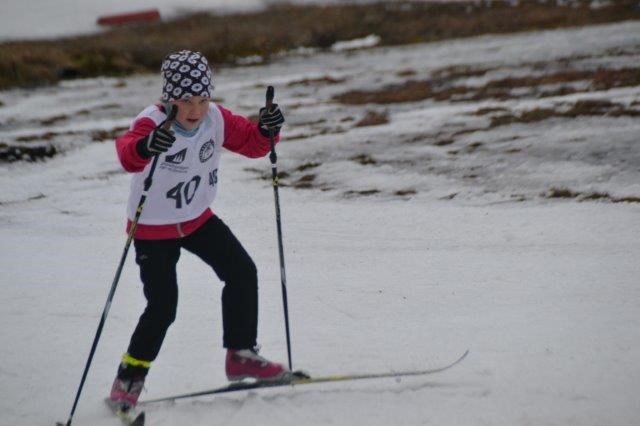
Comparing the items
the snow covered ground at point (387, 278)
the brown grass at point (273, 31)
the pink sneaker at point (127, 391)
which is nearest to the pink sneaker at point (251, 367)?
the snow covered ground at point (387, 278)

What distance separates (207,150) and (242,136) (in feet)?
0.96

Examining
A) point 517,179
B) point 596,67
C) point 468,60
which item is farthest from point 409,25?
point 517,179

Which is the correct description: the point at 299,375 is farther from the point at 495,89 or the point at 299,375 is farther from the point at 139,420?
the point at 495,89

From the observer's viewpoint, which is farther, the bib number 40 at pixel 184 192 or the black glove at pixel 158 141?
the bib number 40 at pixel 184 192

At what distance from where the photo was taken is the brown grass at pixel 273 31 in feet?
87.6

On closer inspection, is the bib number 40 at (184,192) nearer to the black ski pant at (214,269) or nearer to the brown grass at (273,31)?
the black ski pant at (214,269)

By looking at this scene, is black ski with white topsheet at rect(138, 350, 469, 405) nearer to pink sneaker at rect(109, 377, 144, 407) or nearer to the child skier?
the child skier

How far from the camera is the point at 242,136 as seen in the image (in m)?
3.44

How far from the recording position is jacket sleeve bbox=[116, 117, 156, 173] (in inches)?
113

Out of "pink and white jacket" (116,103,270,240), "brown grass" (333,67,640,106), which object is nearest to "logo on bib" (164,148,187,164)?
"pink and white jacket" (116,103,270,240)

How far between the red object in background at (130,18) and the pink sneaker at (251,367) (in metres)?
51.3

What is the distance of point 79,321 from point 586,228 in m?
4.63

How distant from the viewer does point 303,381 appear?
3.29m

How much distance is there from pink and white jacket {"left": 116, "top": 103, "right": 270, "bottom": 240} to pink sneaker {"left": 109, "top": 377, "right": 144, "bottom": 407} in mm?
780
